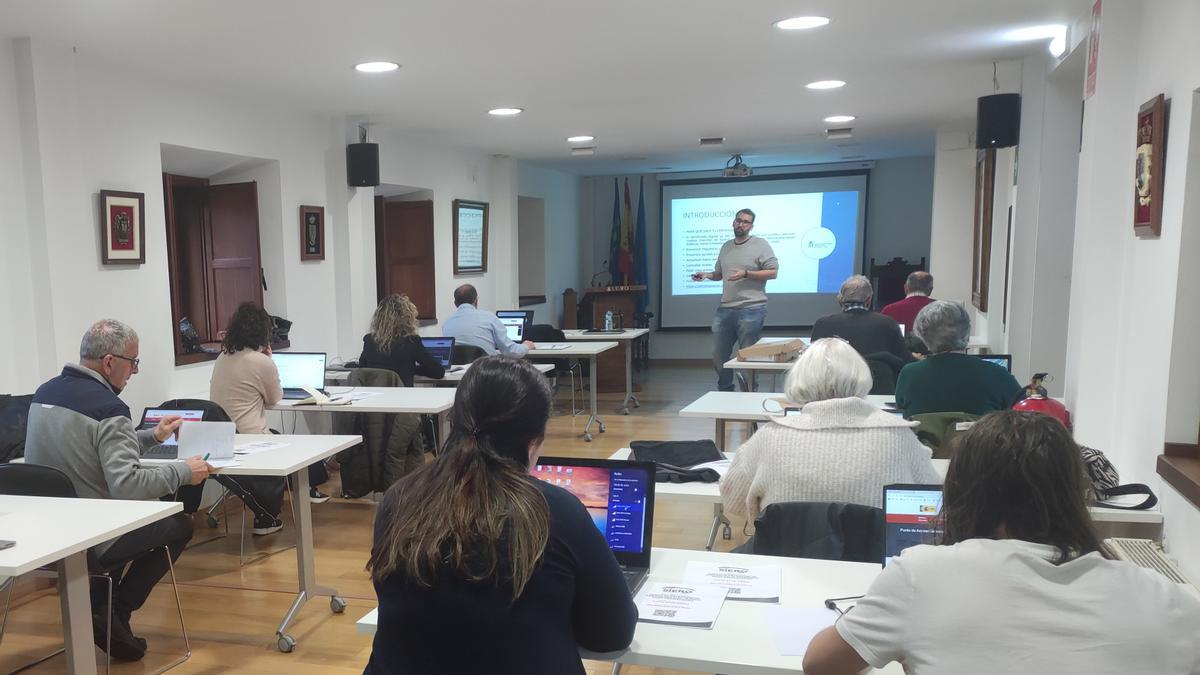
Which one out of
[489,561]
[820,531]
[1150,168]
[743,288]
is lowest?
[820,531]

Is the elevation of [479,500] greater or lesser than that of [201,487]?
greater

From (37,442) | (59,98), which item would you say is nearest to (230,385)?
(37,442)

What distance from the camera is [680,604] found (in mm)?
1858

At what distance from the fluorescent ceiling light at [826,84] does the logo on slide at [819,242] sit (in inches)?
217

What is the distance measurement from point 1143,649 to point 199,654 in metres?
3.23

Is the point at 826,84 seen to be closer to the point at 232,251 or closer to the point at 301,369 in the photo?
the point at 301,369

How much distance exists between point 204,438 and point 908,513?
8.86 ft

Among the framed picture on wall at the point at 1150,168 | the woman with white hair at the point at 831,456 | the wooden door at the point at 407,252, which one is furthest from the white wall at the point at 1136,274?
the wooden door at the point at 407,252

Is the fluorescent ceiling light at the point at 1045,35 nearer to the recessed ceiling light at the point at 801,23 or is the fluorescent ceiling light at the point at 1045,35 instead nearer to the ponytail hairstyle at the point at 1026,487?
the recessed ceiling light at the point at 801,23

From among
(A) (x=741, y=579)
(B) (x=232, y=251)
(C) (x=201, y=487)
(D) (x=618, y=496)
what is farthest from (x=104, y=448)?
(B) (x=232, y=251)

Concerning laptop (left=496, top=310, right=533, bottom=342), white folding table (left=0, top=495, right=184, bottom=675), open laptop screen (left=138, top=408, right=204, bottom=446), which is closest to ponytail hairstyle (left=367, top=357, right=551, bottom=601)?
white folding table (left=0, top=495, right=184, bottom=675)

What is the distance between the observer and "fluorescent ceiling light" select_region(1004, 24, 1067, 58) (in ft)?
13.0

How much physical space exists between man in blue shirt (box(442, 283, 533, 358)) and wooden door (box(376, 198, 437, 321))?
41.4 inches

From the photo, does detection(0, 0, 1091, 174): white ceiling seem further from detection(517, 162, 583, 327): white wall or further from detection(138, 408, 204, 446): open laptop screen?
detection(517, 162, 583, 327): white wall
